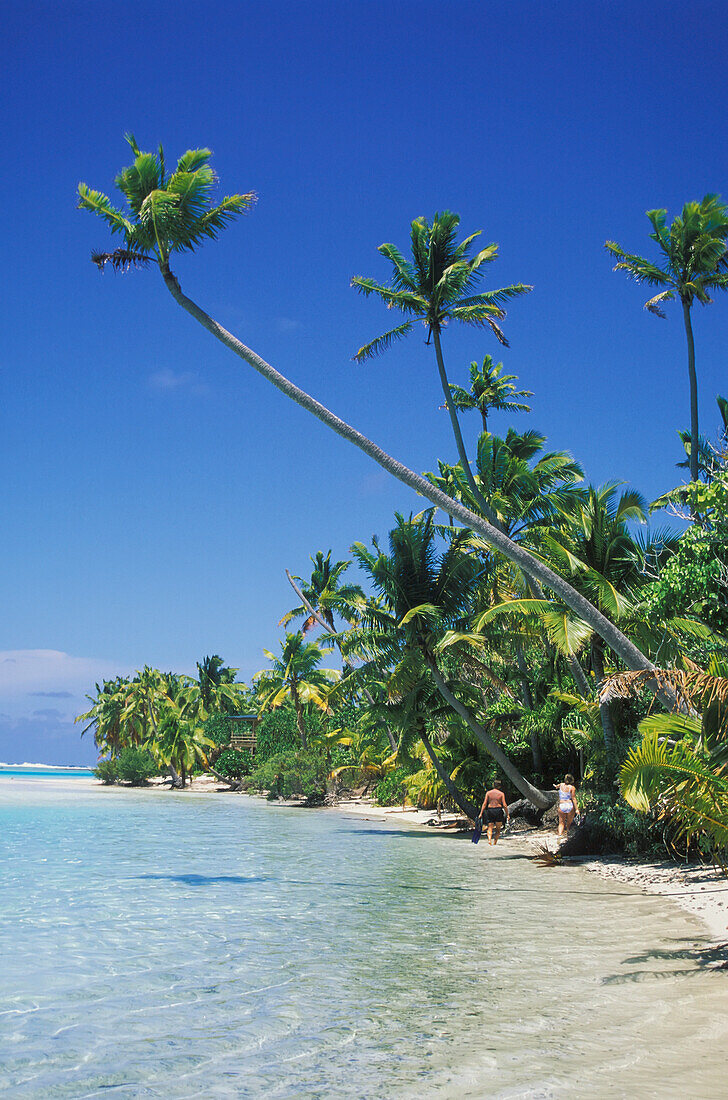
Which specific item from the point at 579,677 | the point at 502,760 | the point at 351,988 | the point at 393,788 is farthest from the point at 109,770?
the point at 351,988

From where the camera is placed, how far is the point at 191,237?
497 inches

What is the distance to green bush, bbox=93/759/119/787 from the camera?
65438 mm

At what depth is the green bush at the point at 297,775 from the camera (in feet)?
123

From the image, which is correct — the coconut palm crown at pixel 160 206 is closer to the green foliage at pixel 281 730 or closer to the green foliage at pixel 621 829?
the green foliage at pixel 621 829

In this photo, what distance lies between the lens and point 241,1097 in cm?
473

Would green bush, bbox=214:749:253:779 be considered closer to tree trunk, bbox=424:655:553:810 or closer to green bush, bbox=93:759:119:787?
green bush, bbox=93:759:119:787

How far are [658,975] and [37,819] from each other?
87.7 feet

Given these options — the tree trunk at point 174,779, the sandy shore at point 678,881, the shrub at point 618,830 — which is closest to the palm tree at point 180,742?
the tree trunk at point 174,779

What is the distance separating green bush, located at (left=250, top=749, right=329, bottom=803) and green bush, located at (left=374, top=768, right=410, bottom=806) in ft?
13.4

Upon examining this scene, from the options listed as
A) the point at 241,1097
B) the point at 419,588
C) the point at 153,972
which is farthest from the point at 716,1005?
the point at 419,588

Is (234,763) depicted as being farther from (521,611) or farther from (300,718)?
(521,611)

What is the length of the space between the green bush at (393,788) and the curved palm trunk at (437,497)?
20990 millimetres

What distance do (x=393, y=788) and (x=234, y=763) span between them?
22065 mm

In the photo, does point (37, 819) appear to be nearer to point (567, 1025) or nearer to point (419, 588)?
point (419, 588)
